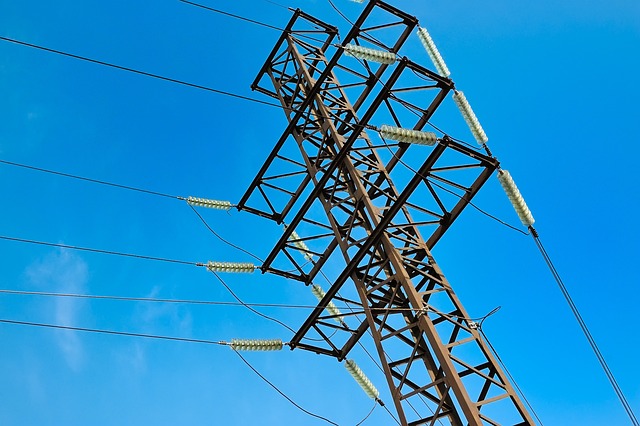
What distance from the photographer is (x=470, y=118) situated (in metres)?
14.3

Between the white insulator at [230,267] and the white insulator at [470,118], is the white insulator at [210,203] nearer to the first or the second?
the white insulator at [230,267]

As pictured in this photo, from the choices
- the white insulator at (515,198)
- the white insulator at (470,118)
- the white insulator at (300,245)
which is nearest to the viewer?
the white insulator at (515,198)

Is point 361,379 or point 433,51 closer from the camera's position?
point 361,379

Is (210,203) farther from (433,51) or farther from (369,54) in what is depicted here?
(433,51)

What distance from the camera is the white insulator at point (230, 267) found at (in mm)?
15578

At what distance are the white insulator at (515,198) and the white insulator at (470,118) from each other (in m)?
1.37

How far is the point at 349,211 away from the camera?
14352 millimetres

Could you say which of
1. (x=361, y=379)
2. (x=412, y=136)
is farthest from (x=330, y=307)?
(x=412, y=136)

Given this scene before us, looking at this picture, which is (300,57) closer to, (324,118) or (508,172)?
(324,118)

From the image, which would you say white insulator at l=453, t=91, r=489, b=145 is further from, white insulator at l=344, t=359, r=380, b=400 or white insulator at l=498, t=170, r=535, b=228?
white insulator at l=344, t=359, r=380, b=400

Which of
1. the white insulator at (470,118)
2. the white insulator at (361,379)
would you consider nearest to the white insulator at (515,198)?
the white insulator at (470,118)

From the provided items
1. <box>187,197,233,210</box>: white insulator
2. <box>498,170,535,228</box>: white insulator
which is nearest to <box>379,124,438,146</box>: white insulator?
<box>498,170,535,228</box>: white insulator

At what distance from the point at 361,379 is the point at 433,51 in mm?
8474

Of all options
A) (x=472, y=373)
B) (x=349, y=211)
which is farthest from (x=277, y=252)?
(x=472, y=373)
